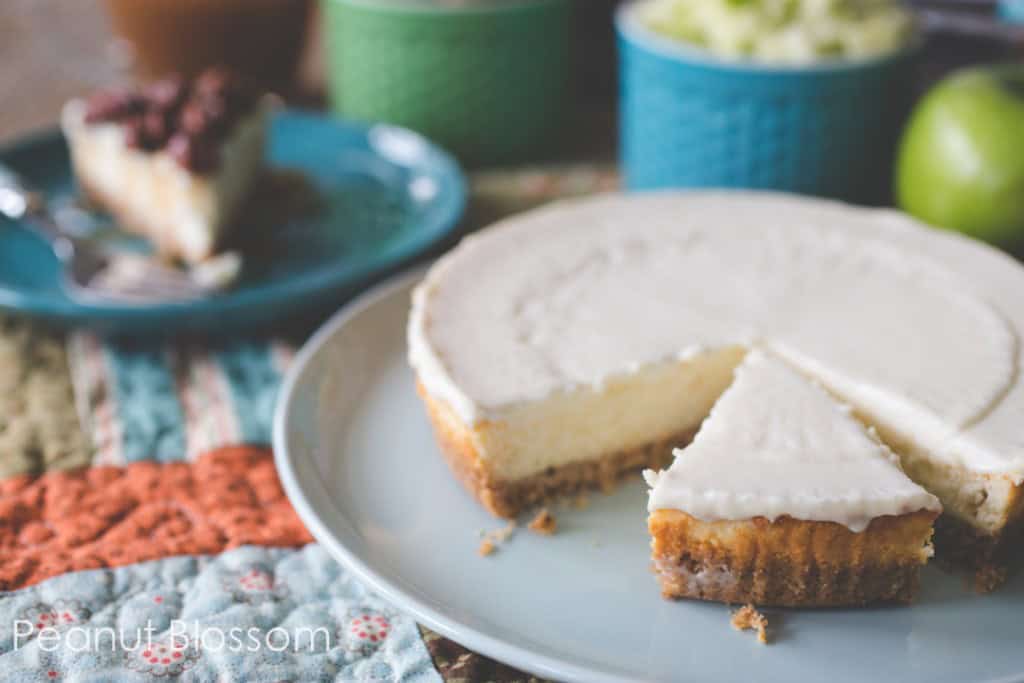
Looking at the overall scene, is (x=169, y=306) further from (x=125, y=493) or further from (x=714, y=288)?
(x=714, y=288)

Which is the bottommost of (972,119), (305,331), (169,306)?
(305,331)

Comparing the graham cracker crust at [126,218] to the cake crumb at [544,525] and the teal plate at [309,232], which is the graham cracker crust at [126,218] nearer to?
the teal plate at [309,232]

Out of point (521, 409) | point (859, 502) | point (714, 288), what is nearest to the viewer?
point (859, 502)

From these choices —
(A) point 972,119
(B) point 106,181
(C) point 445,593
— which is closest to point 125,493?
(C) point 445,593

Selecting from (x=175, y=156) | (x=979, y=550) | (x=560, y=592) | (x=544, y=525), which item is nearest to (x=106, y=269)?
(x=175, y=156)

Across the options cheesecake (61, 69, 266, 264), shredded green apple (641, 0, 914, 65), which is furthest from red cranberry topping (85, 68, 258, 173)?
shredded green apple (641, 0, 914, 65)

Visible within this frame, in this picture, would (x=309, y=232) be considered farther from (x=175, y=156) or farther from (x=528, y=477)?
(x=528, y=477)

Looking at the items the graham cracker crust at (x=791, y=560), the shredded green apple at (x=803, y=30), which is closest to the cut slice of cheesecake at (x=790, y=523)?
the graham cracker crust at (x=791, y=560)
